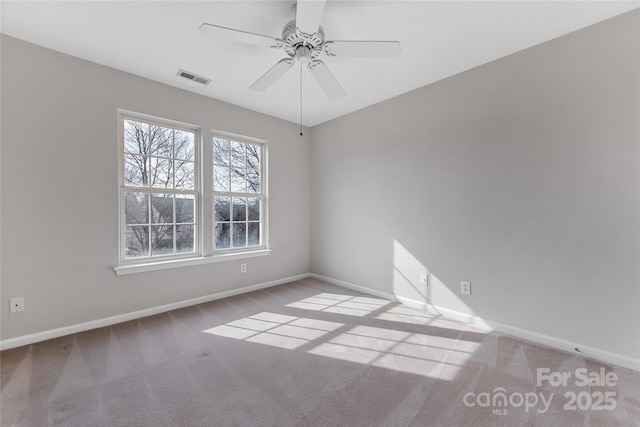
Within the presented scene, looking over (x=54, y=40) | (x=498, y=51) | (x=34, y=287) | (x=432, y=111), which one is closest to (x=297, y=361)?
(x=34, y=287)

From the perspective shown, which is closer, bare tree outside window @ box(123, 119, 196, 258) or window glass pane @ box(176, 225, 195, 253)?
bare tree outside window @ box(123, 119, 196, 258)

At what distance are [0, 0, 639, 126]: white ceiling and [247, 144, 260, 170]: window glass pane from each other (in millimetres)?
1099

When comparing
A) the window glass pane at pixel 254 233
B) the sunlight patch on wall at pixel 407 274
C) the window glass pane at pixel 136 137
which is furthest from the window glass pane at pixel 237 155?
the sunlight patch on wall at pixel 407 274

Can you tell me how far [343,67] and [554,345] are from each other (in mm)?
3129

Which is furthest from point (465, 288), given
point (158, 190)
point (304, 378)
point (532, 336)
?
point (158, 190)

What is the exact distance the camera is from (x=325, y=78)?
216 cm

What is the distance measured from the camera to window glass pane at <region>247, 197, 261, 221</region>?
12.4 feet

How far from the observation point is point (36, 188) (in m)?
2.22

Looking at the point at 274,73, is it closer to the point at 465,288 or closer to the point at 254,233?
the point at 254,233

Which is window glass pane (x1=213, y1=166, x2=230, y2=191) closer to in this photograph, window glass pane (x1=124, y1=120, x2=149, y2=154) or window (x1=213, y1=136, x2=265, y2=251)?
window (x1=213, y1=136, x2=265, y2=251)

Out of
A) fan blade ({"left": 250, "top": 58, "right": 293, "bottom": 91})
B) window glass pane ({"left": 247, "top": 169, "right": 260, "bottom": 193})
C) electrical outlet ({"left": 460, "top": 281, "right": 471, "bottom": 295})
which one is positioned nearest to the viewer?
fan blade ({"left": 250, "top": 58, "right": 293, "bottom": 91})

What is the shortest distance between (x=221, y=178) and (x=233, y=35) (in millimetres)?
2041

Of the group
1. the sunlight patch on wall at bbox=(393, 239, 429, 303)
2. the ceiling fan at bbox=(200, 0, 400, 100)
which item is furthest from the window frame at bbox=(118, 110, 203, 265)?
the sunlight patch on wall at bbox=(393, 239, 429, 303)

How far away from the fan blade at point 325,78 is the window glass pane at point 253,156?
1.78 m
